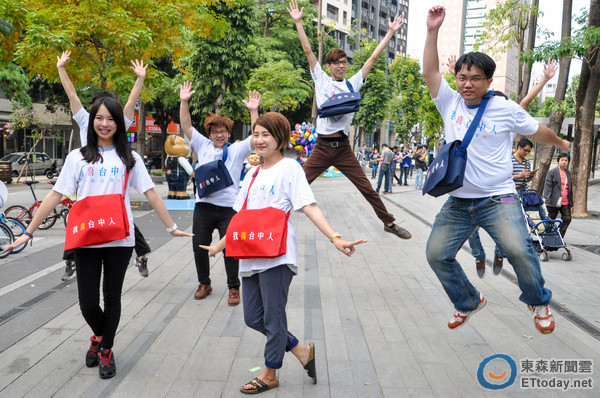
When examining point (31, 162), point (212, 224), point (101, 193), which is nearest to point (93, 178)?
point (101, 193)

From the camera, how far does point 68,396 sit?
337cm

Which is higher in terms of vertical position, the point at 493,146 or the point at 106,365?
the point at 493,146

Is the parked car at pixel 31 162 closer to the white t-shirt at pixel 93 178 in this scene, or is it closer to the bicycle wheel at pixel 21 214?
the bicycle wheel at pixel 21 214

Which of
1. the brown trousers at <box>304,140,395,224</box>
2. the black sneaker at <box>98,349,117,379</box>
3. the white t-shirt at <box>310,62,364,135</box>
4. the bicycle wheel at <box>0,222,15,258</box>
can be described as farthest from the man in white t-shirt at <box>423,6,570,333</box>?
the bicycle wheel at <box>0,222,15,258</box>

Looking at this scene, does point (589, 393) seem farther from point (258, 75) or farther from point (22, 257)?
point (258, 75)

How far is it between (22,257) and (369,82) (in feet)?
133

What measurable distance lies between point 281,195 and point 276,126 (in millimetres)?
451

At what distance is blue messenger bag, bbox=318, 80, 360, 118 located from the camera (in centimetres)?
555

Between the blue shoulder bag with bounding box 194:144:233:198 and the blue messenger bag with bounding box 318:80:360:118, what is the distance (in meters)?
1.25

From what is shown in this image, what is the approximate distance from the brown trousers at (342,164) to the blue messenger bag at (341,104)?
44 cm

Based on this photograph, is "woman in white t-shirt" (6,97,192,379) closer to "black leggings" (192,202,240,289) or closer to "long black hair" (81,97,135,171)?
"long black hair" (81,97,135,171)

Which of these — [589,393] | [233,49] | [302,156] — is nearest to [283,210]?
[589,393]

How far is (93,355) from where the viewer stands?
12.8 feet

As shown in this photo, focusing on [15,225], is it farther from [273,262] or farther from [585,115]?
[585,115]
